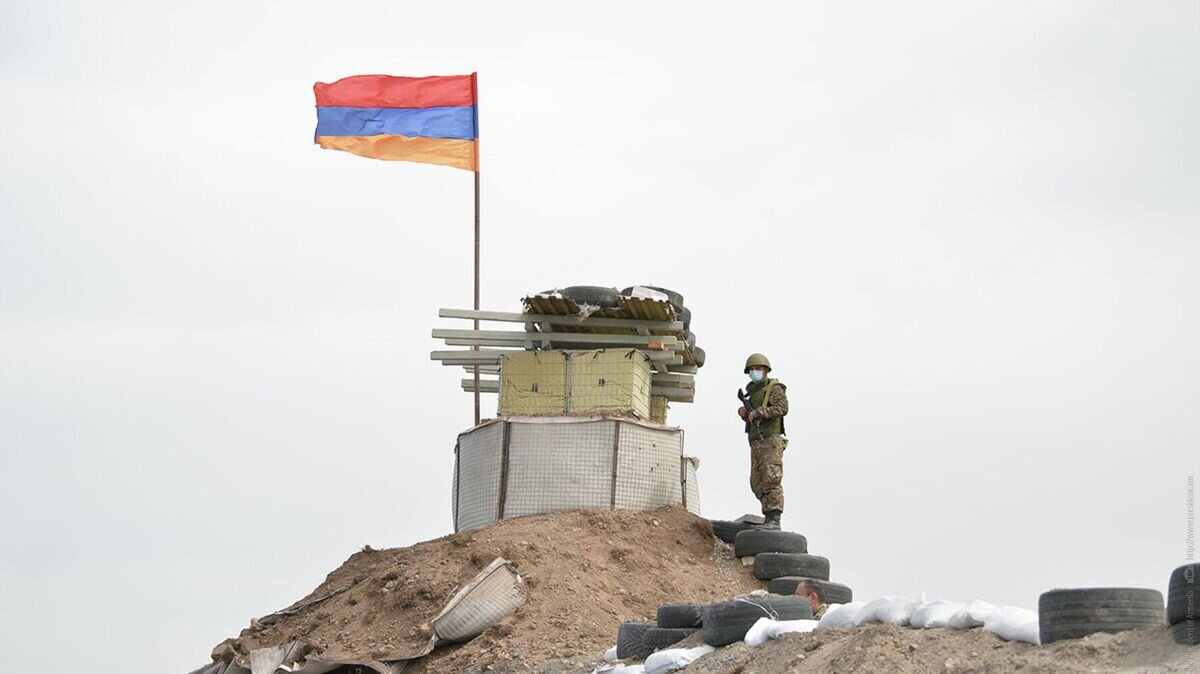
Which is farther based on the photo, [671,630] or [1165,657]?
[671,630]

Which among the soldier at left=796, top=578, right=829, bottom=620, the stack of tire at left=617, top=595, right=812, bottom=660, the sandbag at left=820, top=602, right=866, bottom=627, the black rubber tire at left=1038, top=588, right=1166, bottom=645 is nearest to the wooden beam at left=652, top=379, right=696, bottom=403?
the soldier at left=796, top=578, right=829, bottom=620

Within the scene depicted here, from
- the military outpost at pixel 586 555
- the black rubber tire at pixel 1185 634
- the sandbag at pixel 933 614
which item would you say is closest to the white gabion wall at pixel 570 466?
the military outpost at pixel 586 555

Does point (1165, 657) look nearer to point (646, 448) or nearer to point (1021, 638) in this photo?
point (1021, 638)

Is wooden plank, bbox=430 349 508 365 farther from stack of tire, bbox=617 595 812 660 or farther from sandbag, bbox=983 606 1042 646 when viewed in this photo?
sandbag, bbox=983 606 1042 646

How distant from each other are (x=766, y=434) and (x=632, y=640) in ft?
15.2

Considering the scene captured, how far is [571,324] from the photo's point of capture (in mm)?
19203

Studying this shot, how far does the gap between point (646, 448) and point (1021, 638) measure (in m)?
8.30

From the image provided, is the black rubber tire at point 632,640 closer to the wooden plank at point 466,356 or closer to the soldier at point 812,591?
the soldier at point 812,591

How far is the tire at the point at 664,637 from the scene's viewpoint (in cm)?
1374

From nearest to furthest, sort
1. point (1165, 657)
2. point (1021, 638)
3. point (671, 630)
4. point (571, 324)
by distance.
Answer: point (1165, 657) → point (1021, 638) → point (671, 630) → point (571, 324)

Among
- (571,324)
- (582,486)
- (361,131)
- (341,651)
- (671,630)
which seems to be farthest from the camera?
(361,131)

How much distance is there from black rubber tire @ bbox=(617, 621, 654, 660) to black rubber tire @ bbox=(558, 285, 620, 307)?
18.2ft

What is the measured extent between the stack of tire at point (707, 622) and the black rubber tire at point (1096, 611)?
3341mm

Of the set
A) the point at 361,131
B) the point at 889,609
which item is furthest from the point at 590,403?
the point at 889,609
